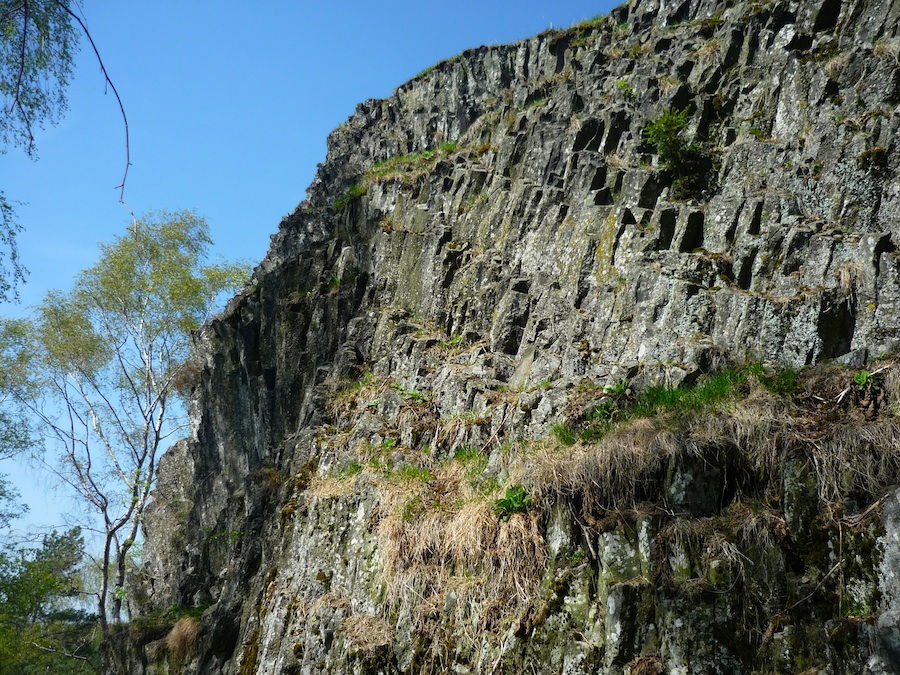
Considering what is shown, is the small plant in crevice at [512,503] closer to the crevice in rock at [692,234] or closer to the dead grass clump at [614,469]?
the dead grass clump at [614,469]

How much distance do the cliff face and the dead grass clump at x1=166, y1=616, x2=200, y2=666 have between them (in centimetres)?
12

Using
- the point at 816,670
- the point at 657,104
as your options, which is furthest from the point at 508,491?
the point at 657,104

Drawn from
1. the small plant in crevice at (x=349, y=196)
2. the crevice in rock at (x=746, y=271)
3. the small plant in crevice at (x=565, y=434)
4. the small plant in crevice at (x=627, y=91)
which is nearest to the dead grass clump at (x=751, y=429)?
the small plant in crevice at (x=565, y=434)

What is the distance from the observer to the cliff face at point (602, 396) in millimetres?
5812

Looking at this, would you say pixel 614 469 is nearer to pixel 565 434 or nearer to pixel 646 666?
pixel 565 434

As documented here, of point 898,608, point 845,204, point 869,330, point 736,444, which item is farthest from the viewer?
point 845,204

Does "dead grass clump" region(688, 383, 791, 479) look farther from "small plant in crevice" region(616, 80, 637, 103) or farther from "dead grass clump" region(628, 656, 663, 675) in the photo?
"small plant in crevice" region(616, 80, 637, 103)

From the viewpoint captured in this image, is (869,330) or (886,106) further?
(886,106)

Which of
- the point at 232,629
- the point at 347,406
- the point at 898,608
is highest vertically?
the point at 347,406

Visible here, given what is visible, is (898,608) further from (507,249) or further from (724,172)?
(507,249)

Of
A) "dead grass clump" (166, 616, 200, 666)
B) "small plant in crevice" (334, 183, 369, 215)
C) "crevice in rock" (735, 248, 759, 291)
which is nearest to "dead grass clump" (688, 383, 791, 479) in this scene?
"crevice in rock" (735, 248, 759, 291)

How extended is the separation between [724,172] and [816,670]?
329 inches

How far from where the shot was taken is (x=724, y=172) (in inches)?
438

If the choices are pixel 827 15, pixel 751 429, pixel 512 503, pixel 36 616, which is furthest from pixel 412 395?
pixel 36 616
